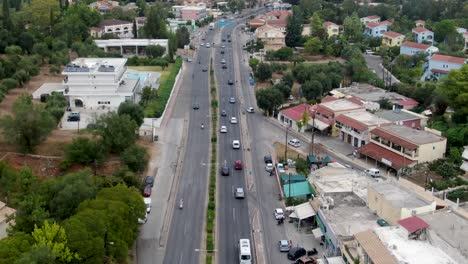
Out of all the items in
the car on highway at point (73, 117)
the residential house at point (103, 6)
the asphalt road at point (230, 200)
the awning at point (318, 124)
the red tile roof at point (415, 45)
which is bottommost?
the asphalt road at point (230, 200)

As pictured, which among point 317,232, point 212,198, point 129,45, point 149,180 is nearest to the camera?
point 317,232

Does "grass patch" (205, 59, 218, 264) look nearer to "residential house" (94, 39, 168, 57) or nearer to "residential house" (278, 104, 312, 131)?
"residential house" (278, 104, 312, 131)

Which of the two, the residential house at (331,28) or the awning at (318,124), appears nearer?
the awning at (318,124)

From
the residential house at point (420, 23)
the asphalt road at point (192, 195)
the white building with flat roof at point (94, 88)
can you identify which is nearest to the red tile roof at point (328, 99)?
the asphalt road at point (192, 195)

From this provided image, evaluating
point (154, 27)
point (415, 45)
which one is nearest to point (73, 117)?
point (154, 27)

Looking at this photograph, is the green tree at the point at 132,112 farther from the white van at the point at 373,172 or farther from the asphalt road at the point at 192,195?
the white van at the point at 373,172

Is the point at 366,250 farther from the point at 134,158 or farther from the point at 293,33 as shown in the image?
the point at 293,33

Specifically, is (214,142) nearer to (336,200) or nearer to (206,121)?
(206,121)

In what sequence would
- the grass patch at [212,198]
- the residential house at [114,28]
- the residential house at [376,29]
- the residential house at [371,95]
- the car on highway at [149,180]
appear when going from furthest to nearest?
the residential house at [376,29], the residential house at [114,28], the residential house at [371,95], the car on highway at [149,180], the grass patch at [212,198]
